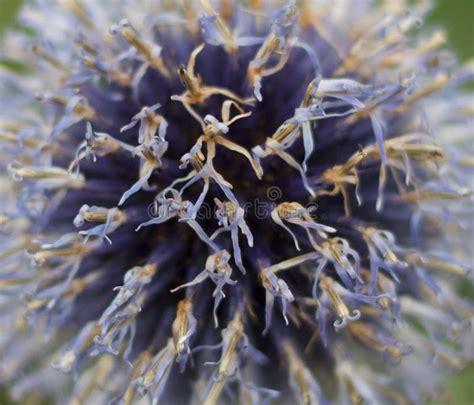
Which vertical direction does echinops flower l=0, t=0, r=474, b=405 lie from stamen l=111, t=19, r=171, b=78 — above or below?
below

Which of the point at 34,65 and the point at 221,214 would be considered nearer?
the point at 221,214

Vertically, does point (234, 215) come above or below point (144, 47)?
below

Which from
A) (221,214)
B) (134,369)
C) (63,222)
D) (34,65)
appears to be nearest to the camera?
(221,214)

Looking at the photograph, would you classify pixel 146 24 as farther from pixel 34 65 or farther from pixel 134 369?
pixel 134 369

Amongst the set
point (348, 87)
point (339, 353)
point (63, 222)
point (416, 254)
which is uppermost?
point (348, 87)

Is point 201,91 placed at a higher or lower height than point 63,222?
higher

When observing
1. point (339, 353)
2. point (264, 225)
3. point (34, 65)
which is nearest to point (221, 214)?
point (264, 225)

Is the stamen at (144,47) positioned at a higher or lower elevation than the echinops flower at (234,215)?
higher

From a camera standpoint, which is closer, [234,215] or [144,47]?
[234,215]
